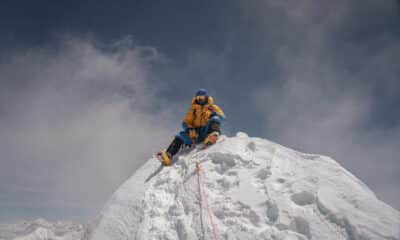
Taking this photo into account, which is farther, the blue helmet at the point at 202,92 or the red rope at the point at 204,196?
the blue helmet at the point at 202,92

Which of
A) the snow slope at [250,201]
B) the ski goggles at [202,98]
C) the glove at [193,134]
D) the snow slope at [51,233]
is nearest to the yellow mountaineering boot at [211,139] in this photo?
the snow slope at [250,201]

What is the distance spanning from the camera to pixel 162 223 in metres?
4.50

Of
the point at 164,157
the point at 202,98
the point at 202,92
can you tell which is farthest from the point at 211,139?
the point at 202,92

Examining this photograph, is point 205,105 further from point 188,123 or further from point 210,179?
point 210,179

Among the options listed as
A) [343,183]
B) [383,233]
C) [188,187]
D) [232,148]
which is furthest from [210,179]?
[383,233]

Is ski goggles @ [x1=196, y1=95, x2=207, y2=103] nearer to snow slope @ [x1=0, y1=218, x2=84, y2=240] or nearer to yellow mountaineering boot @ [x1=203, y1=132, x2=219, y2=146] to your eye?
yellow mountaineering boot @ [x1=203, y1=132, x2=219, y2=146]

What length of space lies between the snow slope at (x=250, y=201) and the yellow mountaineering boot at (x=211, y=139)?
0.78ft

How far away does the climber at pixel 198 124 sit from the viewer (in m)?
6.86

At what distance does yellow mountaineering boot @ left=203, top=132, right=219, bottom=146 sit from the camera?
6.36 meters

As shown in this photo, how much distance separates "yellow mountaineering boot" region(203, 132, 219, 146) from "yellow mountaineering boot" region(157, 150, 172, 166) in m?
1.13

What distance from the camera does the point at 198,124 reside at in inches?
279

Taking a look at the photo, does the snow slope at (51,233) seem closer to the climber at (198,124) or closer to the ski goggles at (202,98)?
the climber at (198,124)

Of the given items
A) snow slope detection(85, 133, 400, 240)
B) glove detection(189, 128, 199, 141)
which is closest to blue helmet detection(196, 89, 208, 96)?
glove detection(189, 128, 199, 141)

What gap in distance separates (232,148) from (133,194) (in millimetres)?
2625
